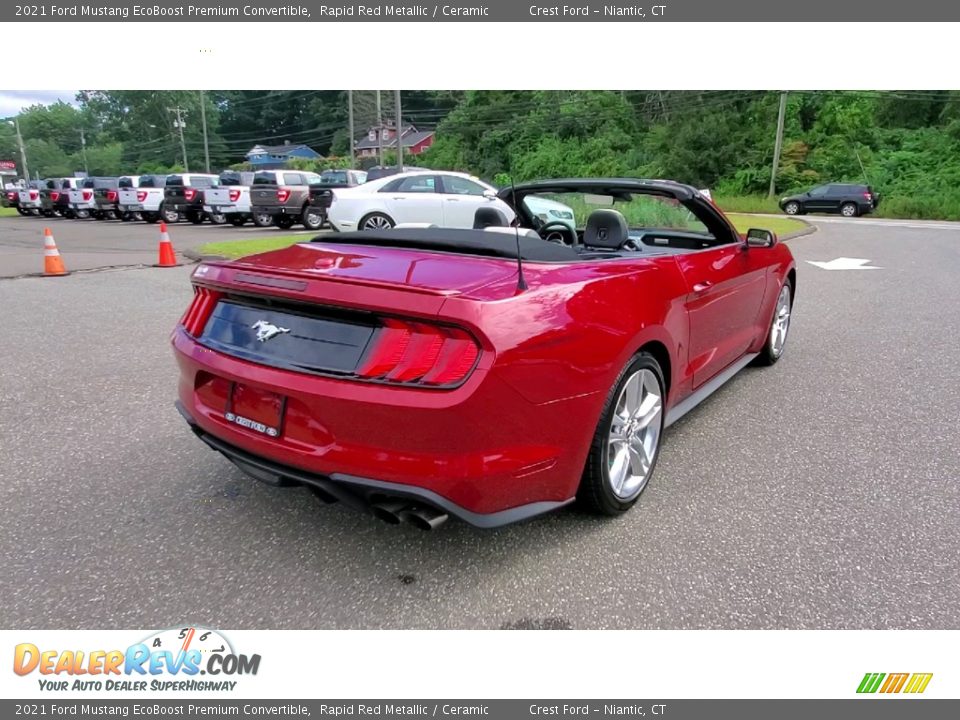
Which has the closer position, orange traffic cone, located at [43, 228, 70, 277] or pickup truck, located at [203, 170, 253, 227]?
orange traffic cone, located at [43, 228, 70, 277]

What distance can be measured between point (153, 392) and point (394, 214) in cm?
858

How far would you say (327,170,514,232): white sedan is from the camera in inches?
490

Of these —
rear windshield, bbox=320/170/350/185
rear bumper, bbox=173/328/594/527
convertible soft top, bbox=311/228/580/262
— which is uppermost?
convertible soft top, bbox=311/228/580/262

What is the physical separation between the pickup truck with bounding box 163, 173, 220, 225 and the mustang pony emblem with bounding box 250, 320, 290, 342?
21190 millimetres

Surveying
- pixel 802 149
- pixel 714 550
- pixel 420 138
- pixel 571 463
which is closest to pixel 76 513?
pixel 571 463

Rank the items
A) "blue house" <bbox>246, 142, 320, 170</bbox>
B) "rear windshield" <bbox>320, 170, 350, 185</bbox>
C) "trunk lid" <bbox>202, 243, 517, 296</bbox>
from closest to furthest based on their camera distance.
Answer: "trunk lid" <bbox>202, 243, 517, 296</bbox> < "rear windshield" <bbox>320, 170, 350, 185</bbox> < "blue house" <bbox>246, 142, 320, 170</bbox>

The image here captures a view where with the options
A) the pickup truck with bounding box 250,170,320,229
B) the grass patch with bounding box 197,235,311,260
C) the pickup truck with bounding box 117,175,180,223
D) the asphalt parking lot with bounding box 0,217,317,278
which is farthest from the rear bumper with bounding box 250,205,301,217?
the pickup truck with bounding box 117,175,180,223

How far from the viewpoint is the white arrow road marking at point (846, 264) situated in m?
11.2

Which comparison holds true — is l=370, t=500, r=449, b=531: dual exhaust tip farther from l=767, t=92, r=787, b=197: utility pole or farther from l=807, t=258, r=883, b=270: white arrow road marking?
l=767, t=92, r=787, b=197: utility pole

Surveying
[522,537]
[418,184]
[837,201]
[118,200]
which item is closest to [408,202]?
[418,184]

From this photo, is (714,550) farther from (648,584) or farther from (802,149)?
(802,149)

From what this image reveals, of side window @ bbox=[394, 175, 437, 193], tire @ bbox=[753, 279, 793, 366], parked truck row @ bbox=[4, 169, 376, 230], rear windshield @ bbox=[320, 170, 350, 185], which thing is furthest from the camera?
rear windshield @ bbox=[320, 170, 350, 185]

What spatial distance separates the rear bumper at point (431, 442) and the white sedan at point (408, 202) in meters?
10.3

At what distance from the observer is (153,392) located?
4449 millimetres
